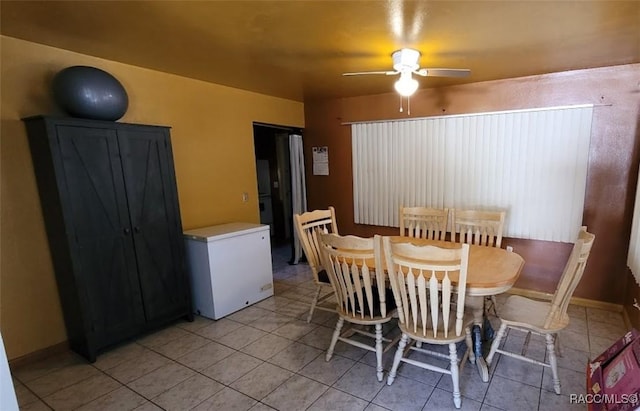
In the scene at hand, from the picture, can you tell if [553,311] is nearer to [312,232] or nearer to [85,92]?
[312,232]

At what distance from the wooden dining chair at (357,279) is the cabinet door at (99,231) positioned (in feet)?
5.27

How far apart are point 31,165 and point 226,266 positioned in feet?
5.37

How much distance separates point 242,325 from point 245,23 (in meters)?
2.41

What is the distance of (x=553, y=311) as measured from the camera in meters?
1.88

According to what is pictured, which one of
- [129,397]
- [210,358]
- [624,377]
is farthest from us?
[210,358]

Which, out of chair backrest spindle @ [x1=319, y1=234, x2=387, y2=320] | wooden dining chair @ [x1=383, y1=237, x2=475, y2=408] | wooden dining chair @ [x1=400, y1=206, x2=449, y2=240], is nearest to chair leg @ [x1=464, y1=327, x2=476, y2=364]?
wooden dining chair @ [x1=383, y1=237, x2=475, y2=408]

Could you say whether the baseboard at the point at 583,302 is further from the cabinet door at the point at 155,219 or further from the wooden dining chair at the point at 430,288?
the cabinet door at the point at 155,219

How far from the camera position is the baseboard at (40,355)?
2311 mm

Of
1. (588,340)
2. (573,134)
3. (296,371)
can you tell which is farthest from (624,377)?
(573,134)

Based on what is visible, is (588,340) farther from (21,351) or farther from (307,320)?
(21,351)

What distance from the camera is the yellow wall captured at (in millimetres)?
2209

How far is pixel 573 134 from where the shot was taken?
2963mm

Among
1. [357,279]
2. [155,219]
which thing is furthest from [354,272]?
[155,219]

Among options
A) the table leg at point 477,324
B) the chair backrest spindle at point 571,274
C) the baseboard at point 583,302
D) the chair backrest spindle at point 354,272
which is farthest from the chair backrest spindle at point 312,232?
the baseboard at point 583,302
